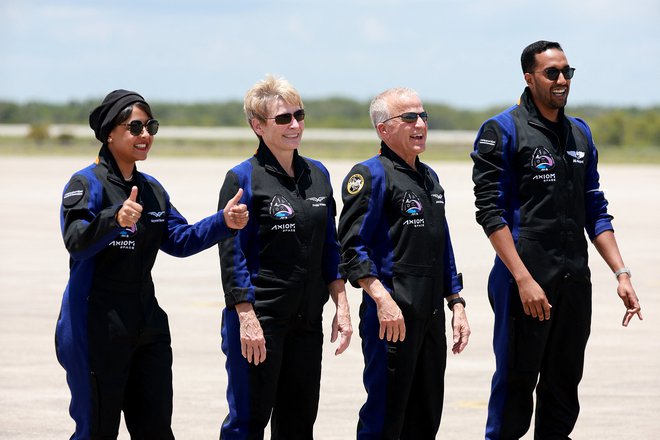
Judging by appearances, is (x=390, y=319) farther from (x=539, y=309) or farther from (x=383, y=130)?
(x=383, y=130)

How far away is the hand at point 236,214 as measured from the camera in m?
5.94

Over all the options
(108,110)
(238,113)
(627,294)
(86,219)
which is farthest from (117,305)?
(238,113)

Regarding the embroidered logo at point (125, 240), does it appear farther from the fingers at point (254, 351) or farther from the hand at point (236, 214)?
the fingers at point (254, 351)

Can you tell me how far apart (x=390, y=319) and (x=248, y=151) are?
6824 centimetres

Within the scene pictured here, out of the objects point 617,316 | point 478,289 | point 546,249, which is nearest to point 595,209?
point 546,249

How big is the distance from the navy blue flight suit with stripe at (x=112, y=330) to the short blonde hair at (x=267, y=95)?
2.09ft

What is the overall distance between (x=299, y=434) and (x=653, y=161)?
53876 millimetres

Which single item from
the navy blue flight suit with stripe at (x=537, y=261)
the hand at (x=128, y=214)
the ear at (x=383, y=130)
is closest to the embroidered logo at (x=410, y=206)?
the ear at (x=383, y=130)

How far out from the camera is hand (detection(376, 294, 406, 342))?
632cm

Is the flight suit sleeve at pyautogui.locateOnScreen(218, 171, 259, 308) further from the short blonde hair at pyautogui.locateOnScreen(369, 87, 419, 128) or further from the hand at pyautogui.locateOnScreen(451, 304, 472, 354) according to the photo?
the hand at pyautogui.locateOnScreen(451, 304, 472, 354)

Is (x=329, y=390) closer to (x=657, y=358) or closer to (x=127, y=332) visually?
(x=657, y=358)

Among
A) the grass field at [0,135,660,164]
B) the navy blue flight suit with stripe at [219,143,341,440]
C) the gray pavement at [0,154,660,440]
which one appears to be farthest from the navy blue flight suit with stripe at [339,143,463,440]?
the grass field at [0,135,660,164]

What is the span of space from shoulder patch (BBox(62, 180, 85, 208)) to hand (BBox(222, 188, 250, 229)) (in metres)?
0.65

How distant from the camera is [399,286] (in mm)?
6504
